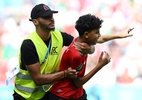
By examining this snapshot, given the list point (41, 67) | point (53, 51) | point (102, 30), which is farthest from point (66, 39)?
point (102, 30)

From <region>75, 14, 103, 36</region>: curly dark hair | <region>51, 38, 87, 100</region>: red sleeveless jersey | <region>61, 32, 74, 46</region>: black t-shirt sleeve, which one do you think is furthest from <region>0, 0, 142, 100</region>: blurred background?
<region>75, 14, 103, 36</region>: curly dark hair

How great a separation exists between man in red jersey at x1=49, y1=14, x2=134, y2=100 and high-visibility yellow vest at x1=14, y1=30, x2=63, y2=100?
0.09m

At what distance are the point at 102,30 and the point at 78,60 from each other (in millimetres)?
1838

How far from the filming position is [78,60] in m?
2.98

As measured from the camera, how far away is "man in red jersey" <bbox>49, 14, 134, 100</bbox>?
9.82 ft

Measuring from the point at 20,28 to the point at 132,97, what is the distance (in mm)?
1309

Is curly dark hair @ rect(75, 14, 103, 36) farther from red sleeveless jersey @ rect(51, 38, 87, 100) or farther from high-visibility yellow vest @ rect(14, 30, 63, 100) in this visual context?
high-visibility yellow vest @ rect(14, 30, 63, 100)

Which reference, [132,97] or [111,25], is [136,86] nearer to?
[132,97]

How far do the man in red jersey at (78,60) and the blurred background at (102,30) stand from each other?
5.38 feet

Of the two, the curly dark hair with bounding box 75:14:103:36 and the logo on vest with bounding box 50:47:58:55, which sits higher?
the curly dark hair with bounding box 75:14:103:36

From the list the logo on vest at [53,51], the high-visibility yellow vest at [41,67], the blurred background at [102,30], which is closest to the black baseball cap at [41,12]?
the high-visibility yellow vest at [41,67]

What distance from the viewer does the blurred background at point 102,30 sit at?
4.77m

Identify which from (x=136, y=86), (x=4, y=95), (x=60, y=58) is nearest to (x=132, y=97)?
(x=136, y=86)

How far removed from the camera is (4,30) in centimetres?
478
